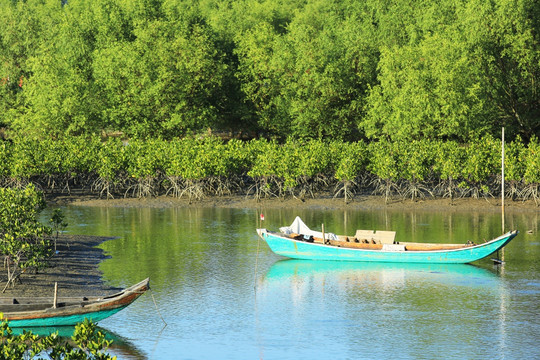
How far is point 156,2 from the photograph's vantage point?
91125 mm

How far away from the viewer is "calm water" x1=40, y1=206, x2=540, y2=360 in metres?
30.7

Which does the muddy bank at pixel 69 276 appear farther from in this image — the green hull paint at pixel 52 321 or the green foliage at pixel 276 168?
the green foliage at pixel 276 168

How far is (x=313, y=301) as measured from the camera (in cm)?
3762

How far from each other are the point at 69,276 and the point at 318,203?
30304 mm

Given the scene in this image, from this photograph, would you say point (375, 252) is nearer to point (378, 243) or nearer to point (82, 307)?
point (378, 243)

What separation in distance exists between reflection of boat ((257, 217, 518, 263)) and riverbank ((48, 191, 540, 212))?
19.3m

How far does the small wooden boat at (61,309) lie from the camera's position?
3069cm

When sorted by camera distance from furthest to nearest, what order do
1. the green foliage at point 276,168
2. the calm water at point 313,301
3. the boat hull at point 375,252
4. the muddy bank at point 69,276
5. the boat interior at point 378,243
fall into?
the green foliage at point 276,168 → the boat interior at point 378,243 → the boat hull at point 375,252 → the muddy bank at point 69,276 → the calm water at point 313,301

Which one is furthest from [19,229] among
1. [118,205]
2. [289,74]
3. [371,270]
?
[289,74]

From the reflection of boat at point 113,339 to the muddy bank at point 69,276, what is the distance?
506cm

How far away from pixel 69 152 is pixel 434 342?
48786 mm

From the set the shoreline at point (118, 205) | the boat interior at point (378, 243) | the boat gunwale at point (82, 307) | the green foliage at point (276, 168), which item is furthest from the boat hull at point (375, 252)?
the green foliage at point (276, 168)

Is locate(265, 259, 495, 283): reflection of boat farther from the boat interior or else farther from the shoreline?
the shoreline

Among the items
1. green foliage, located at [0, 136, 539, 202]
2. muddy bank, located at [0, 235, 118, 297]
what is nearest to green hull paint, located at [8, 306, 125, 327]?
muddy bank, located at [0, 235, 118, 297]
